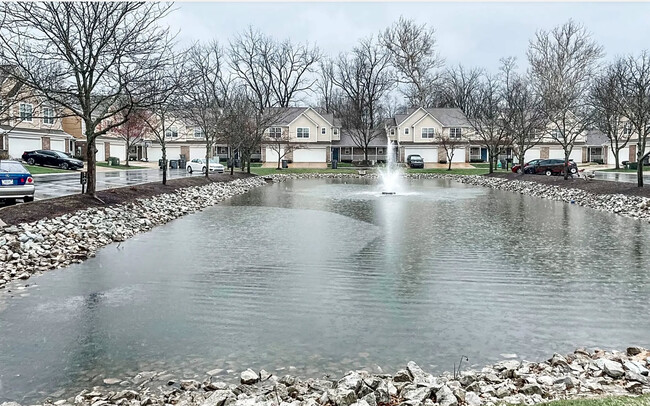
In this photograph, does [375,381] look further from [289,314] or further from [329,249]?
[329,249]

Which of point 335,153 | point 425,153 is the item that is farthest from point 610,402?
point 335,153

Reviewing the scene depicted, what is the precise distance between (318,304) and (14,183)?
13594mm

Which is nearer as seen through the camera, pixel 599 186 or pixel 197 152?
pixel 599 186

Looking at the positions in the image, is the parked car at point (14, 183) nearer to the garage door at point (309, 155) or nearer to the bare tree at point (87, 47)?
the bare tree at point (87, 47)

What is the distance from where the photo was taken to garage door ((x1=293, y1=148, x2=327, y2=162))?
73438mm

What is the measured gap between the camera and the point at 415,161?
220ft

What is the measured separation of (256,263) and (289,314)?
420 cm

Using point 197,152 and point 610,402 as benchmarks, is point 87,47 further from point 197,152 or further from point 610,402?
point 197,152

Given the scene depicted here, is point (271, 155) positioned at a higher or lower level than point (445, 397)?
higher

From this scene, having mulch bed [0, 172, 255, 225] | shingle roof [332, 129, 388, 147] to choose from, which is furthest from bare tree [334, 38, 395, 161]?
mulch bed [0, 172, 255, 225]

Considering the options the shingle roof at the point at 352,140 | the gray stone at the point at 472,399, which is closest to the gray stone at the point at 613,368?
the gray stone at the point at 472,399

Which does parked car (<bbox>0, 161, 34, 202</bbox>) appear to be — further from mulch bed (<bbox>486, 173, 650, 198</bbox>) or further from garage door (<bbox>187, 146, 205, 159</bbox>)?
garage door (<bbox>187, 146, 205, 159</bbox>)

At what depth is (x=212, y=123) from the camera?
4069 cm

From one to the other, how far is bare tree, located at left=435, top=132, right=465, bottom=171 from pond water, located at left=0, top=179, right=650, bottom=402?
48399 millimetres
